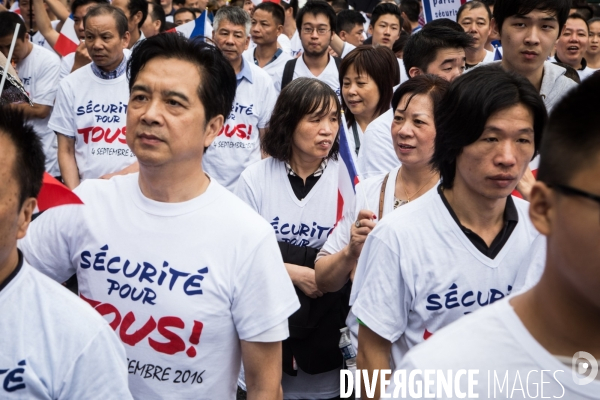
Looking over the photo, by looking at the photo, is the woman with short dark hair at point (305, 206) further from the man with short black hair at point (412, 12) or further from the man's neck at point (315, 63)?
the man with short black hair at point (412, 12)

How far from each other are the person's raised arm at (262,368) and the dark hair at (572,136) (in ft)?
4.55

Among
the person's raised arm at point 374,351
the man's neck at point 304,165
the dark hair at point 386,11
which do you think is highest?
the dark hair at point 386,11

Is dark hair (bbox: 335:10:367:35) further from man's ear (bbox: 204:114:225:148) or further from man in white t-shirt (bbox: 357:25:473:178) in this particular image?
man's ear (bbox: 204:114:225:148)

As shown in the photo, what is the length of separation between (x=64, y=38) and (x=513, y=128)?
6845mm

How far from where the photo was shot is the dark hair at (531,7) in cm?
482

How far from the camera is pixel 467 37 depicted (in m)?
5.95

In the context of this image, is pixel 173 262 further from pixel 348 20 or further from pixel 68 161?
pixel 348 20

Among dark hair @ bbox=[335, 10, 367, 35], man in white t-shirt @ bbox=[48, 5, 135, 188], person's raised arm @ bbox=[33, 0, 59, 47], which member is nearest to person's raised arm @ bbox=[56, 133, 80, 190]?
man in white t-shirt @ bbox=[48, 5, 135, 188]

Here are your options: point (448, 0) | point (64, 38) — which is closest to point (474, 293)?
point (448, 0)

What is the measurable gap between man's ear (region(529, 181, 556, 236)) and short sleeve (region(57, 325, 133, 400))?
1202 mm

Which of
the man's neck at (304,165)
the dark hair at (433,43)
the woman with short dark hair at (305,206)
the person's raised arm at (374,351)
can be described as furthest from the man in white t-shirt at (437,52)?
the person's raised arm at (374,351)

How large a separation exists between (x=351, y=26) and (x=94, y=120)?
23.2 ft

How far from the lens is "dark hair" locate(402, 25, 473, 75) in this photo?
593 centimetres

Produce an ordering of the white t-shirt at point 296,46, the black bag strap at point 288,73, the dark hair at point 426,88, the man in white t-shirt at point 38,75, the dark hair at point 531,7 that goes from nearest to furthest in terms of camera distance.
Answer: the dark hair at point 426,88 → the dark hair at point 531,7 → the man in white t-shirt at point 38,75 → the black bag strap at point 288,73 → the white t-shirt at point 296,46
